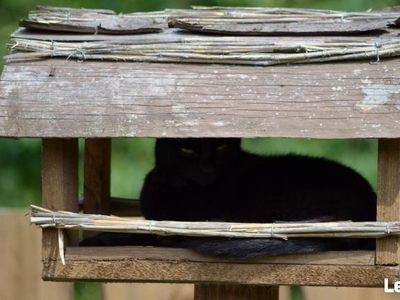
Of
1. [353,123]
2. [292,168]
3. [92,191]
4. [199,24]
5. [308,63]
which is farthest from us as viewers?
[92,191]

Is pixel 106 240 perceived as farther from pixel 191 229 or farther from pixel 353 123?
pixel 353 123

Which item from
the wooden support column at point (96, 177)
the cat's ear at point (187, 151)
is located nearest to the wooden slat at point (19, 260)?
→ the wooden support column at point (96, 177)

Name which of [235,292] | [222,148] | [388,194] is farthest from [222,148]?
[388,194]

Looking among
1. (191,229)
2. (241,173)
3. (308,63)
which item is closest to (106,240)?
(241,173)

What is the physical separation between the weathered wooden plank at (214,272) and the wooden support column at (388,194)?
0.10ft

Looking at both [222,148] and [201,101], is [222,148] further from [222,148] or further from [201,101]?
[201,101]

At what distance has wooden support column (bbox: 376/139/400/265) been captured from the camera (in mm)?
2221

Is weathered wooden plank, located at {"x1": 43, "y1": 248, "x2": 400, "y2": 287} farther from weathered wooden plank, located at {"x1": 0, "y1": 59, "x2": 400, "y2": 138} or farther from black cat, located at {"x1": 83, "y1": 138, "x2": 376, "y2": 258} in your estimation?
weathered wooden plank, located at {"x1": 0, "y1": 59, "x2": 400, "y2": 138}

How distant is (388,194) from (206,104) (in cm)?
45

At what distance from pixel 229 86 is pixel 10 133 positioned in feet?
1.60

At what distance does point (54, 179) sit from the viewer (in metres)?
2.32

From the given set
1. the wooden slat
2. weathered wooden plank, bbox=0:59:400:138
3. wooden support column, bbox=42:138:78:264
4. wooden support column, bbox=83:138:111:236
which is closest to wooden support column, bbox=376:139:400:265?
weathered wooden plank, bbox=0:59:400:138

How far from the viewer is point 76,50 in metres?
2.34

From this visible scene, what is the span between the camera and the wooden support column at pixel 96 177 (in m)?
3.17
